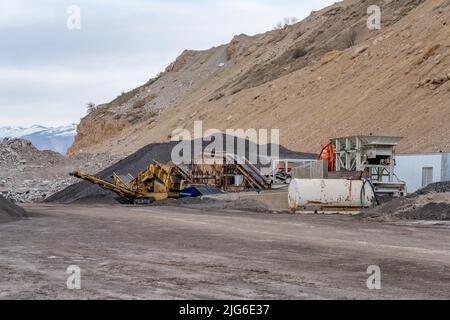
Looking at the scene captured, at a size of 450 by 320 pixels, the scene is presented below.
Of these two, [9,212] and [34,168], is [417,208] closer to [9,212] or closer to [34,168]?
[9,212]

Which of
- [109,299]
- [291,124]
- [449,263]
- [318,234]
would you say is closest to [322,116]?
[291,124]

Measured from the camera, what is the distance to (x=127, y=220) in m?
21.8

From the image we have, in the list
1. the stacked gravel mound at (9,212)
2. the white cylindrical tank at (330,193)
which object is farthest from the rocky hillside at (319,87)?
the stacked gravel mound at (9,212)

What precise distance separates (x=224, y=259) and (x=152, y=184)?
73.1 feet

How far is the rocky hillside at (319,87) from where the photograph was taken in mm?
42594

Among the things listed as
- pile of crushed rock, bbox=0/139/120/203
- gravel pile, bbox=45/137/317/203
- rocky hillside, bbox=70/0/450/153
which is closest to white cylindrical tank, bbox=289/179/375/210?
rocky hillside, bbox=70/0/450/153

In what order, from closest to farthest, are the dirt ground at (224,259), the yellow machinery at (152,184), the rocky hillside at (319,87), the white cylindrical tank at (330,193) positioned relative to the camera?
the dirt ground at (224,259), the white cylindrical tank at (330,193), the yellow machinery at (152,184), the rocky hillside at (319,87)

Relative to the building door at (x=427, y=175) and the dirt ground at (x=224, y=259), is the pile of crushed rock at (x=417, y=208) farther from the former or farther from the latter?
the building door at (x=427, y=175)

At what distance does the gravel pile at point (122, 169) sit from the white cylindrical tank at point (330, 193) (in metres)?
13.5

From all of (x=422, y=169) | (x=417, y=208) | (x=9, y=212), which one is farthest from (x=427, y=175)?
(x=9, y=212)

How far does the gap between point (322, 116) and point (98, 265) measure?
3951 centimetres

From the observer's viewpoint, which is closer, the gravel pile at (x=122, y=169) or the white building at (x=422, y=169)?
the white building at (x=422, y=169)

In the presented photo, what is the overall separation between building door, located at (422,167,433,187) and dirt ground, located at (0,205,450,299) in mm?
10764

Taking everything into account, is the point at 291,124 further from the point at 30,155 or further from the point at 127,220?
the point at 127,220
